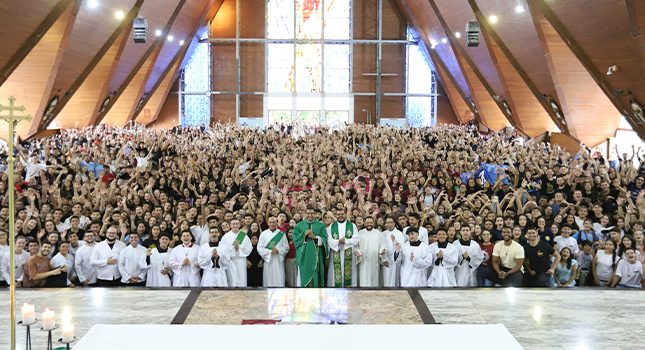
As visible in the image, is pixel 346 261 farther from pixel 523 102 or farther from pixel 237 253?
pixel 523 102

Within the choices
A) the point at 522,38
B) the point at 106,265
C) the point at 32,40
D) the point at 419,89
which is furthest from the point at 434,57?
the point at 106,265

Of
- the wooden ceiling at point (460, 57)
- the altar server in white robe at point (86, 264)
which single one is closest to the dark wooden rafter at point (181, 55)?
→ the wooden ceiling at point (460, 57)

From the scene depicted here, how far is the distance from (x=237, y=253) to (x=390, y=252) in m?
2.05

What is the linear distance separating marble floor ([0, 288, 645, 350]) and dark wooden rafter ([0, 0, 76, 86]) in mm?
10525

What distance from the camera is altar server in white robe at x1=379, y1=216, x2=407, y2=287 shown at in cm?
843

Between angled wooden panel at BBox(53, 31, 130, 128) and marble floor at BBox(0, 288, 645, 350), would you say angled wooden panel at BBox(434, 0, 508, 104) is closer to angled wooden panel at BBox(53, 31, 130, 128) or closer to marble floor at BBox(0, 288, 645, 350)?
angled wooden panel at BBox(53, 31, 130, 128)

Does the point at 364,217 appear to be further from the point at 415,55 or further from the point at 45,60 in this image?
the point at 415,55

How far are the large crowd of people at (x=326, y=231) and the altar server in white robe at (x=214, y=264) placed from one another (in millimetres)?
14

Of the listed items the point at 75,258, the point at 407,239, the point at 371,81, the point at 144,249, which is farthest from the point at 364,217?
the point at 371,81

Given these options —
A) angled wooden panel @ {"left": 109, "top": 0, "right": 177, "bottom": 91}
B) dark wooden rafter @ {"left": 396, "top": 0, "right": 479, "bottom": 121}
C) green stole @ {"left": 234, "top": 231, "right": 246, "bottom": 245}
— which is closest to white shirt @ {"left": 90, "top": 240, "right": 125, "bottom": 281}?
green stole @ {"left": 234, "top": 231, "right": 246, "bottom": 245}

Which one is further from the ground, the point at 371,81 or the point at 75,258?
the point at 371,81

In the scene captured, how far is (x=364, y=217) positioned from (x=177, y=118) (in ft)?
86.1

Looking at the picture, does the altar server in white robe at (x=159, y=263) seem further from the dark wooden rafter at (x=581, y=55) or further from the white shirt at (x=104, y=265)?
the dark wooden rafter at (x=581, y=55)

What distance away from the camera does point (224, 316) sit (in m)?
5.81
